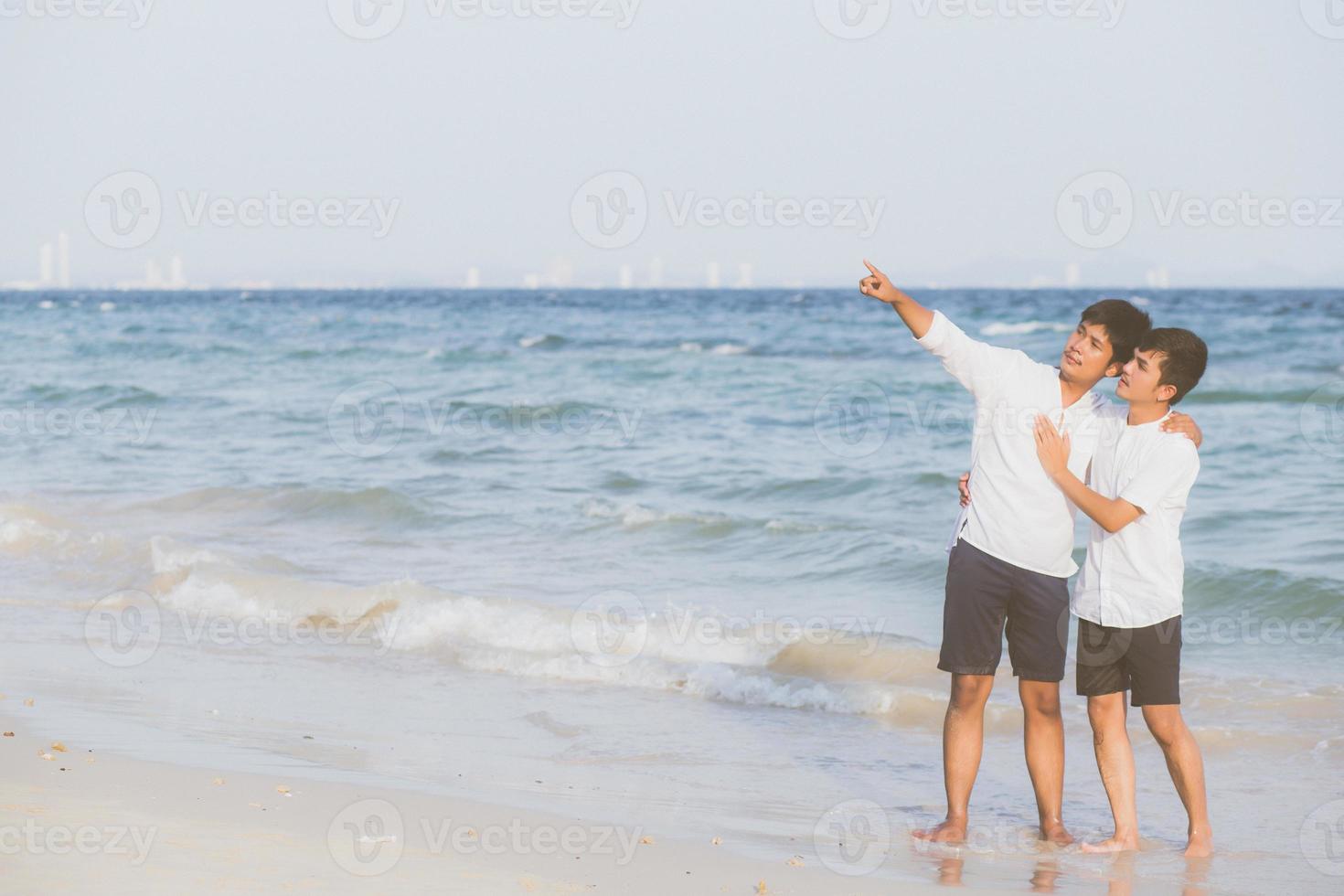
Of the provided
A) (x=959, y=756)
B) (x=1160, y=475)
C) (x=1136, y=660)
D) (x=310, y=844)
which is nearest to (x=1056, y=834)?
(x=959, y=756)

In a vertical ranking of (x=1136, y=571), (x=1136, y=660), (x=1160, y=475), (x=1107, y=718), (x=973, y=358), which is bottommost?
(x=1107, y=718)

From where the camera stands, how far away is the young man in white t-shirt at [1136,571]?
419cm

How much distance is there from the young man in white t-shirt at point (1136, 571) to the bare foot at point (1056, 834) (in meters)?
0.10

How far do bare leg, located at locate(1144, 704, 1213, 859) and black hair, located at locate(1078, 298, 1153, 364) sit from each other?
1.18 metres

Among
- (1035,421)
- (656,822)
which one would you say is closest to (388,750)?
(656,822)

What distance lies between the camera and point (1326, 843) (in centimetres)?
468

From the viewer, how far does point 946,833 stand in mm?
4551

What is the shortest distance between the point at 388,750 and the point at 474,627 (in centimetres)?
234

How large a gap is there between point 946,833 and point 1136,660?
34.0 inches

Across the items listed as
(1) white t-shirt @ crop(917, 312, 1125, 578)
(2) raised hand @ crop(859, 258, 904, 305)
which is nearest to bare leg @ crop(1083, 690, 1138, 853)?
(1) white t-shirt @ crop(917, 312, 1125, 578)

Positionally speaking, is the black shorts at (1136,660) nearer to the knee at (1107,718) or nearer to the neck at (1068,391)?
the knee at (1107,718)

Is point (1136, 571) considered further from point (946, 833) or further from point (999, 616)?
point (946, 833)

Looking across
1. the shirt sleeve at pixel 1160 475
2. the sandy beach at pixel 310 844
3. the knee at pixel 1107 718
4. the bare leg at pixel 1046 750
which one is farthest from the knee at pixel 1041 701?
the sandy beach at pixel 310 844

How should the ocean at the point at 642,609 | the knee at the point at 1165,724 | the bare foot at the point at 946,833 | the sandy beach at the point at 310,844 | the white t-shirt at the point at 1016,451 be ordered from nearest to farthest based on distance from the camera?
1. the sandy beach at the point at 310,844
2. the white t-shirt at the point at 1016,451
3. the knee at the point at 1165,724
4. the bare foot at the point at 946,833
5. the ocean at the point at 642,609
